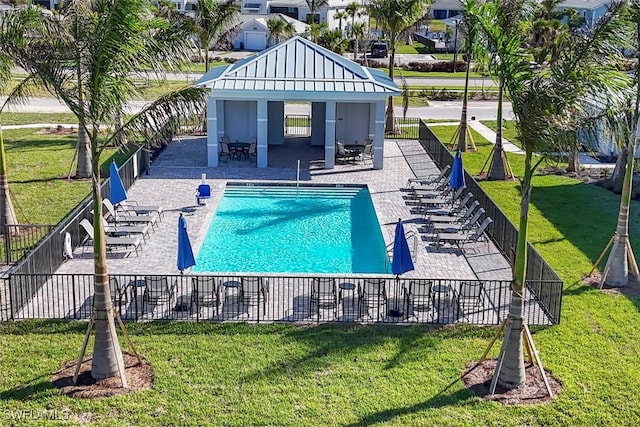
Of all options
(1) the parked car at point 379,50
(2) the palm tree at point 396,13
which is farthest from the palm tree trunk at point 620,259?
(1) the parked car at point 379,50

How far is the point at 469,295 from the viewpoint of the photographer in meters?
17.0

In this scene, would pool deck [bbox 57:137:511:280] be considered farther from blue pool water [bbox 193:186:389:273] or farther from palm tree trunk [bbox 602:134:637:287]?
palm tree trunk [bbox 602:134:637:287]

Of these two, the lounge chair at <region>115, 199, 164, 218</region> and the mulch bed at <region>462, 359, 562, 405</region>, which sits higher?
the lounge chair at <region>115, 199, 164, 218</region>

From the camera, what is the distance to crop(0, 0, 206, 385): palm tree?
13.3 metres

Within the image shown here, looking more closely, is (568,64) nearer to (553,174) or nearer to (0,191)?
(0,191)

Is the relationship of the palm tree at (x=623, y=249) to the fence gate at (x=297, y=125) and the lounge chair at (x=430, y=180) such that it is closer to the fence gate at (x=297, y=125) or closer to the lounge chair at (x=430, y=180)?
the lounge chair at (x=430, y=180)

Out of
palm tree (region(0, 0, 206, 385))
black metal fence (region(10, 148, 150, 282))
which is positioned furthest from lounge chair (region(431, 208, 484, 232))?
palm tree (region(0, 0, 206, 385))

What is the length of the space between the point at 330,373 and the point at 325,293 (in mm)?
3043

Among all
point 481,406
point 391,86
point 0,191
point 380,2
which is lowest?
point 481,406

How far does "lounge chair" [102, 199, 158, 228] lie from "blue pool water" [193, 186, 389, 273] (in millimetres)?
1772

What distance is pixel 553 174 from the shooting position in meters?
30.6

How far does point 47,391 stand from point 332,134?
19178 mm

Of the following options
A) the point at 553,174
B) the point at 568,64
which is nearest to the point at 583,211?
the point at 553,174

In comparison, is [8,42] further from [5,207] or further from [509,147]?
[509,147]
